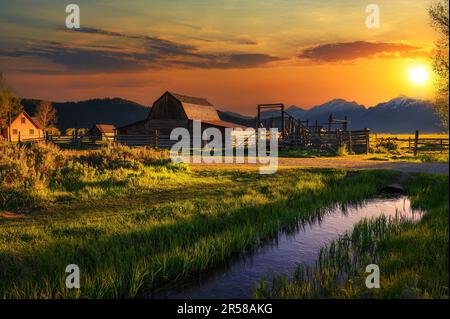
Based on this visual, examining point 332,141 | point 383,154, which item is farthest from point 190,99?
point 383,154

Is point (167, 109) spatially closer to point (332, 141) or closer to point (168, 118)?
point (168, 118)

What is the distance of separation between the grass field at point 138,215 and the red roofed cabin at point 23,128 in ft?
202

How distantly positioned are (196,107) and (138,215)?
46.6 metres

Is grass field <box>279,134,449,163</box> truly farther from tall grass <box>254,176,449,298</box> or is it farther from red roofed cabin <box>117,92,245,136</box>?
red roofed cabin <box>117,92,245,136</box>

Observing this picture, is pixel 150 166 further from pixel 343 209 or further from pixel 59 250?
pixel 59 250

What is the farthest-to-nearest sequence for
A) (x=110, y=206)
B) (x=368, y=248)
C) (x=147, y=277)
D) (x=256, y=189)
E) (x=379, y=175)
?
1. (x=379, y=175)
2. (x=256, y=189)
3. (x=110, y=206)
4. (x=368, y=248)
5. (x=147, y=277)

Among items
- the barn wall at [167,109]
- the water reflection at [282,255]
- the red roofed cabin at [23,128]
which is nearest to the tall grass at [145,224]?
the water reflection at [282,255]

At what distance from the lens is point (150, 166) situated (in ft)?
63.7

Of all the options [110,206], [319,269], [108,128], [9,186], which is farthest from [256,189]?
[108,128]

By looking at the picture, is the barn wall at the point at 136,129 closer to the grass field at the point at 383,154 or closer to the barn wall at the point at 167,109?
the barn wall at the point at 167,109

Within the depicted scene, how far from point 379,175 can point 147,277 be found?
14.7m

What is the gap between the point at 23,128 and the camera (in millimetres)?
77438
